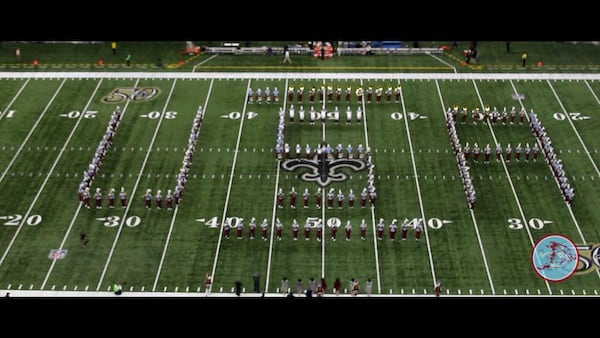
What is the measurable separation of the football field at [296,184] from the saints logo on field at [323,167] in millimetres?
90

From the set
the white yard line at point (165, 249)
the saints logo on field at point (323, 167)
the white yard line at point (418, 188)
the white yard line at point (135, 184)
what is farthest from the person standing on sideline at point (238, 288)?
the saints logo on field at point (323, 167)

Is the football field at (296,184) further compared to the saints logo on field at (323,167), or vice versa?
the saints logo on field at (323,167)

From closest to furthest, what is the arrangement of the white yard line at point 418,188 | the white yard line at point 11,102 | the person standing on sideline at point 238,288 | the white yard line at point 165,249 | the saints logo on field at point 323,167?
Answer: the person standing on sideline at point 238,288 < the white yard line at point 165,249 < the white yard line at point 418,188 < the saints logo on field at point 323,167 < the white yard line at point 11,102

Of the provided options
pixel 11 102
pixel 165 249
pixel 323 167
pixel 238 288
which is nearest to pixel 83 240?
pixel 165 249

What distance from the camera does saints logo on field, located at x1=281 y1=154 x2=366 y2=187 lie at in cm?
4147

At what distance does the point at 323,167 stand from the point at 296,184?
75.7 inches

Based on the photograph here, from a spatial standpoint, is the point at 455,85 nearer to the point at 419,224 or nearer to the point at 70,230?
the point at 419,224

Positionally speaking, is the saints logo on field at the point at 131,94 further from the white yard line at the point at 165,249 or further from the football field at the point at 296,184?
the white yard line at the point at 165,249

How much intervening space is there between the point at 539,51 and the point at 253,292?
29.3m

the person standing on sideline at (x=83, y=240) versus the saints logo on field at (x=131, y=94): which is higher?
the saints logo on field at (x=131, y=94)

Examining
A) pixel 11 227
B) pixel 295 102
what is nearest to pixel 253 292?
pixel 11 227

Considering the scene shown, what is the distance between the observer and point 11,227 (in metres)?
38.0

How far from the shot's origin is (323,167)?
42.4 metres

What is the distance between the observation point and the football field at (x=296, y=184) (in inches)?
1382
